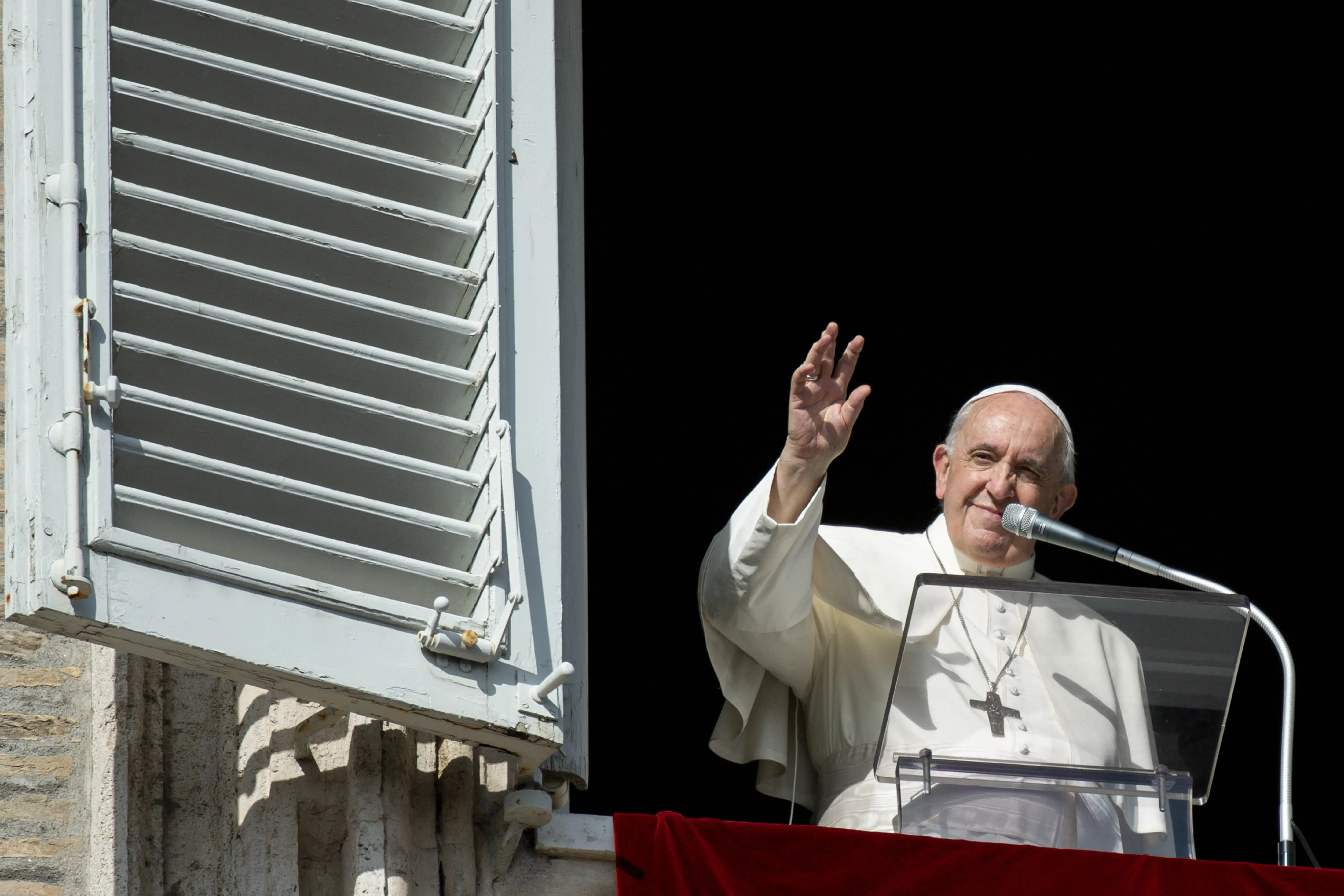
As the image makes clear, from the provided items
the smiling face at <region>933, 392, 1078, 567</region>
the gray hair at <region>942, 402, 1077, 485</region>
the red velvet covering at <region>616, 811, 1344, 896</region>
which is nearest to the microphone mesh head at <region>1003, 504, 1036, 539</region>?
the red velvet covering at <region>616, 811, 1344, 896</region>

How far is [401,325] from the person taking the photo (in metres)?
3.99

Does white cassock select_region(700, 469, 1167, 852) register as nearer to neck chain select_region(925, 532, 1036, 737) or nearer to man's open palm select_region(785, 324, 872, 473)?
neck chain select_region(925, 532, 1036, 737)

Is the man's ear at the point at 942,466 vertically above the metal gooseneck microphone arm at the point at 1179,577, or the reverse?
the man's ear at the point at 942,466

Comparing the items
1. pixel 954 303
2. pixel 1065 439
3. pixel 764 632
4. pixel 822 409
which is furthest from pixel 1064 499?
pixel 954 303

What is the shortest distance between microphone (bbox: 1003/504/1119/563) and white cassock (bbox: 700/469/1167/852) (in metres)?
0.12

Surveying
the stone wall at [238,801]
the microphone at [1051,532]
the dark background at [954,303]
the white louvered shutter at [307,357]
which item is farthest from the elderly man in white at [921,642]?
the dark background at [954,303]

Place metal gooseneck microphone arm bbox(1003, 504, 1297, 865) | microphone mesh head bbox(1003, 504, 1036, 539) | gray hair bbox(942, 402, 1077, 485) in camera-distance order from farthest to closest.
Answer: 1. gray hair bbox(942, 402, 1077, 485)
2. microphone mesh head bbox(1003, 504, 1036, 539)
3. metal gooseneck microphone arm bbox(1003, 504, 1297, 865)

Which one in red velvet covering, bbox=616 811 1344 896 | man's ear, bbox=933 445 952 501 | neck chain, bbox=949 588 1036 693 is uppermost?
man's ear, bbox=933 445 952 501

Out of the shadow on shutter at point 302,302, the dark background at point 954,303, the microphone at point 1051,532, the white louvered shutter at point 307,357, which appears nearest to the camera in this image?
the white louvered shutter at point 307,357

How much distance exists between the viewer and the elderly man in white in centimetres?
407

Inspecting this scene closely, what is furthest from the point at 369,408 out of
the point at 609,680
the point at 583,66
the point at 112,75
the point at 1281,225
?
the point at 1281,225

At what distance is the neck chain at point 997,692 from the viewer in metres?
4.12

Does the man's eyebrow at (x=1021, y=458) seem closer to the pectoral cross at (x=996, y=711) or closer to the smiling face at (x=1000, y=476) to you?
the smiling face at (x=1000, y=476)

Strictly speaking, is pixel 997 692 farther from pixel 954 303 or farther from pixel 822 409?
pixel 954 303
